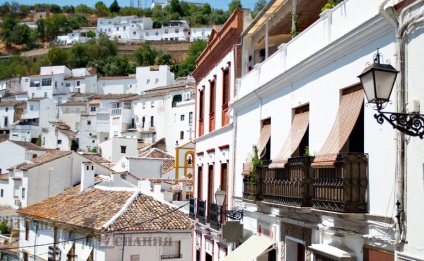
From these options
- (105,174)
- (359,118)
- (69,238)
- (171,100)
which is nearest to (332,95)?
(359,118)

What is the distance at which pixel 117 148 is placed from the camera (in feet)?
194

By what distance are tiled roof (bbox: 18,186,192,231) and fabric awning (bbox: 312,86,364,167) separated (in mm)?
13900

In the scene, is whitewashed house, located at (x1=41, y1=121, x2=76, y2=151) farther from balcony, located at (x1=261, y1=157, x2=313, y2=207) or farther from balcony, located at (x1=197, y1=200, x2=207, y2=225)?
balcony, located at (x1=261, y1=157, x2=313, y2=207)

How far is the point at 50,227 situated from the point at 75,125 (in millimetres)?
60059

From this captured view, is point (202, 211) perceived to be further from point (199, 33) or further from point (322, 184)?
point (199, 33)

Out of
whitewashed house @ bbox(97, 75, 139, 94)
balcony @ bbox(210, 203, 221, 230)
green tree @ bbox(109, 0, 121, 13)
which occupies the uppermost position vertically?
green tree @ bbox(109, 0, 121, 13)

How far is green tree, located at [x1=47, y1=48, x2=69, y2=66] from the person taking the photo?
384ft

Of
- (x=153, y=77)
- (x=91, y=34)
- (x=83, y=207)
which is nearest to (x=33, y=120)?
(x=153, y=77)

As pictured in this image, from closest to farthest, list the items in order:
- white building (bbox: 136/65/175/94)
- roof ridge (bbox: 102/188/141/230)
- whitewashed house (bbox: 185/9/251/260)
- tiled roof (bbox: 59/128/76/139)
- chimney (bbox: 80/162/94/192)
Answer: whitewashed house (bbox: 185/9/251/260) < roof ridge (bbox: 102/188/141/230) < chimney (bbox: 80/162/94/192) < tiled roof (bbox: 59/128/76/139) < white building (bbox: 136/65/175/94)

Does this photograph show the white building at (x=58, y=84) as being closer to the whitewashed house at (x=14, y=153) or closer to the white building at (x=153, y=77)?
the white building at (x=153, y=77)

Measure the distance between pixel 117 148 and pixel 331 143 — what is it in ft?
170

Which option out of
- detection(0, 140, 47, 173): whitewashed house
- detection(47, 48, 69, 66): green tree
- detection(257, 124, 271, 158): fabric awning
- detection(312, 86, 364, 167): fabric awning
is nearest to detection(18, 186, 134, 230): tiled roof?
detection(257, 124, 271, 158): fabric awning

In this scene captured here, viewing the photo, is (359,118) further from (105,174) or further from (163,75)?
(163,75)

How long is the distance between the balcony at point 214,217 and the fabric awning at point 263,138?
10.4 ft
